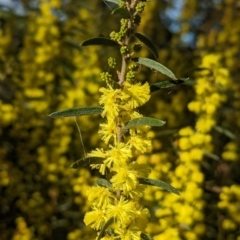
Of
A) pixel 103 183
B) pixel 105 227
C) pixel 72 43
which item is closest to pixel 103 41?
pixel 103 183

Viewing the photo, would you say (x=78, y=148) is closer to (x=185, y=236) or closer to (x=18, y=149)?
(x=18, y=149)

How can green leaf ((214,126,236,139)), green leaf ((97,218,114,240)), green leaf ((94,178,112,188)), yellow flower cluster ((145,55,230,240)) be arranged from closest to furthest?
green leaf ((97,218,114,240)), green leaf ((94,178,112,188)), yellow flower cluster ((145,55,230,240)), green leaf ((214,126,236,139))

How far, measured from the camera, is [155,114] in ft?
12.0

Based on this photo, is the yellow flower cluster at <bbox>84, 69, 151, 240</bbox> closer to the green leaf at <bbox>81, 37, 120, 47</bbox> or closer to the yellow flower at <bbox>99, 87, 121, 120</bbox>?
the yellow flower at <bbox>99, 87, 121, 120</bbox>

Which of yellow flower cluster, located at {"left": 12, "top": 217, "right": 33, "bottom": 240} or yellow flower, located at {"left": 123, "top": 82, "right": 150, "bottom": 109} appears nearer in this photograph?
yellow flower, located at {"left": 123, "top": 82, "right": 150, "bottom": 109}

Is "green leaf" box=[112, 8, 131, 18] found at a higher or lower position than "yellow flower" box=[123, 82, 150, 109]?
higher

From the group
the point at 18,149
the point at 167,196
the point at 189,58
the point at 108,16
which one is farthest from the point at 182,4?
the point at 167,196

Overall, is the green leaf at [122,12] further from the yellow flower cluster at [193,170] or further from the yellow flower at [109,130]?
the yellow flower cluster at [193,170]

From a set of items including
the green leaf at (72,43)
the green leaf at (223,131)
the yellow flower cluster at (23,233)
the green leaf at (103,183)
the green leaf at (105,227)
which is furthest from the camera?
the green leaf at (72,43)

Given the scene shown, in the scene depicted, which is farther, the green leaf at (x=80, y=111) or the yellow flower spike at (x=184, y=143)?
the yellow flower spike at (x=184, y=143)

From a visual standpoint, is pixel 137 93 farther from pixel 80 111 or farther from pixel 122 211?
pixel 122 211

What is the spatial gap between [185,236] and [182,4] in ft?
8.60

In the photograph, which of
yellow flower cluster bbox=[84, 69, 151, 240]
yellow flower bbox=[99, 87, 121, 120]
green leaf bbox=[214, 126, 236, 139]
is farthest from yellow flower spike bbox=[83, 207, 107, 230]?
green leaf bbox=[214, 126, 236, 139]

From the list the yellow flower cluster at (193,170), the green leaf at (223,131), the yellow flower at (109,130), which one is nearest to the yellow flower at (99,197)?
the yellow flower at (109,130)
